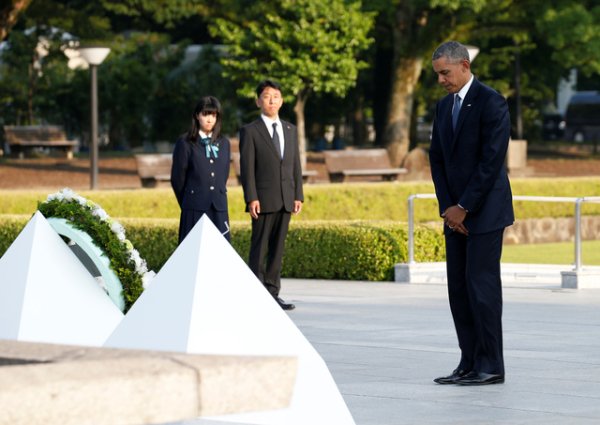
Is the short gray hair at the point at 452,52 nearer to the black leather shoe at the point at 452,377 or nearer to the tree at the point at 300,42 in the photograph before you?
the black leather shoe at the point at 452,377

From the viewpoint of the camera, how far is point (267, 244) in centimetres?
1211

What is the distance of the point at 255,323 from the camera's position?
6051 mm

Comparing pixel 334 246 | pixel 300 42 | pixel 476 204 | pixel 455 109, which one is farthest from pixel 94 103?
pixel 476 204

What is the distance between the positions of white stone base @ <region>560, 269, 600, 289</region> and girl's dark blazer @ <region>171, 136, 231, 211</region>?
13.0ft

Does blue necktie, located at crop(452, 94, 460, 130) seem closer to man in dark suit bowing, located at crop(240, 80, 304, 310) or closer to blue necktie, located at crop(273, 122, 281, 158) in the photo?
man in dark suit bowing, located at crop(240, 80, 304, 310)

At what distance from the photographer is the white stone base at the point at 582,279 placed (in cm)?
1354

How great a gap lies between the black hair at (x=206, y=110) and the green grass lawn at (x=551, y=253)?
22.9 ft

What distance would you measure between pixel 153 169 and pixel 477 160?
19.2m

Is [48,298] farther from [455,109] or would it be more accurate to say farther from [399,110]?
[399,110]

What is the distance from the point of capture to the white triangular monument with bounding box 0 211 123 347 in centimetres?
774

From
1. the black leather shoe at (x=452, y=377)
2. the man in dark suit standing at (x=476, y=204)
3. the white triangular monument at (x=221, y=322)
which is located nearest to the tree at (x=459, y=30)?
the man in dark suit standing at (x=476, y=204)

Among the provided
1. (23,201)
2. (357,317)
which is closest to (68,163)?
(23,201)

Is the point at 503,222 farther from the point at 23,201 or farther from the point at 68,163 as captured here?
the point at 68,163

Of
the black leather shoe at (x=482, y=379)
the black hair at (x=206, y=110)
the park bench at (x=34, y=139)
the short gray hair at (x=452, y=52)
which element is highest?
the short gray hair at (x=452, y=52)
